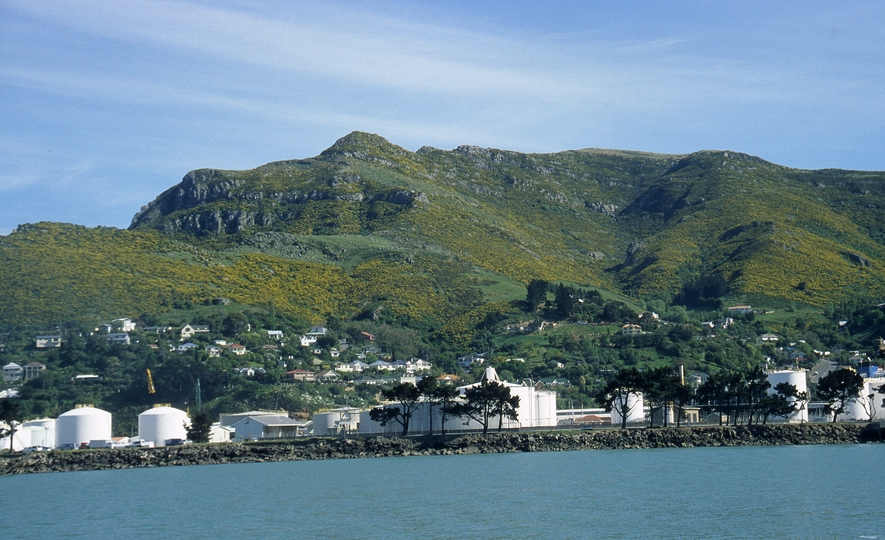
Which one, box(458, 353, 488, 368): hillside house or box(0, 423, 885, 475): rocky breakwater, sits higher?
box(458, 353, 488, 368): hillside house

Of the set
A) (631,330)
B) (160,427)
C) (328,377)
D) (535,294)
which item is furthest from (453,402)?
(535,294)

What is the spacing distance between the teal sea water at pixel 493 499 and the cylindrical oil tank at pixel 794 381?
69.5ft

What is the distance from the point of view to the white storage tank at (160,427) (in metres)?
97.8

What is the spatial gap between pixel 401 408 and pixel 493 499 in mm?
47354

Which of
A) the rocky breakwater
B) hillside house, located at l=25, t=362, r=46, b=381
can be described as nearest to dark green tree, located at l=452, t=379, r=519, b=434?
the rocky breakwater

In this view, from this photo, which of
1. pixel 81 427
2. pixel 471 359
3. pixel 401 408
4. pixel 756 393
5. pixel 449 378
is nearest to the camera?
pixel 756 393

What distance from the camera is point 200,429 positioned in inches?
3740

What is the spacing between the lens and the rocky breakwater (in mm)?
85438

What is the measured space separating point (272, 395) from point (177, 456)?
95.5 ft

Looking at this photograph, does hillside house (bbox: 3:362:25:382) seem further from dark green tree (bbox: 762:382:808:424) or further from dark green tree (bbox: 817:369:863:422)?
dark green tree (bbox: 817:369:863:422)

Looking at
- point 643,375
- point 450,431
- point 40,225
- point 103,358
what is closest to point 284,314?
point 103,358

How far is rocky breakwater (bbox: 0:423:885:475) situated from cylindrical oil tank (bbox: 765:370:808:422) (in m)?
8.93

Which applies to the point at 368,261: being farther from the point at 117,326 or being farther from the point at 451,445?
the point at 451,445

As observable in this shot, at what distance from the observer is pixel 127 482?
7081cm
